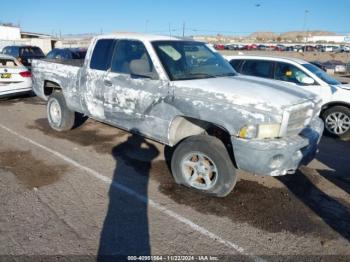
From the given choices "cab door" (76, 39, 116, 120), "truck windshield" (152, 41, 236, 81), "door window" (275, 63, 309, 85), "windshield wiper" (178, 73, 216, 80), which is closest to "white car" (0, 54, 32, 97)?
"cab door" (76, 39, 116, 120)

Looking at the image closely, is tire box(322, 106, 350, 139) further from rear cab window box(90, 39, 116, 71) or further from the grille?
rear cab window box(90, 39, 116, 71)

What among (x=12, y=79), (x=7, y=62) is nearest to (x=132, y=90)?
(x=12, y=79)

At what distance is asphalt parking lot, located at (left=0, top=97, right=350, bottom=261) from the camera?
3375 millimetres

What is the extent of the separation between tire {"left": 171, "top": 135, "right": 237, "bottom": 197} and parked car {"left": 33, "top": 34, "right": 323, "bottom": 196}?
0.01 m

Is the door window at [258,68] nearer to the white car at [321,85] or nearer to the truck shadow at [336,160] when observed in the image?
the white car at [321,85]

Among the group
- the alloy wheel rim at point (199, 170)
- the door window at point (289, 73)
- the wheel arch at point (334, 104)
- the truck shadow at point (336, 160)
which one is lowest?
the truck shadow at point (336, 160)

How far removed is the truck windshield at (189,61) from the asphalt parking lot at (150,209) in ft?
5.18

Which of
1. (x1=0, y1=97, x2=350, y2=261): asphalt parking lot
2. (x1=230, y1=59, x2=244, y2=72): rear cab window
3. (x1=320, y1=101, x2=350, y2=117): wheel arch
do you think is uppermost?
(x1=230, y1=59, x2=244, y2=72): rear cab window

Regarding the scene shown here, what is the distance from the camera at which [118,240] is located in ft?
11.2

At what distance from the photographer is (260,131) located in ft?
12.6

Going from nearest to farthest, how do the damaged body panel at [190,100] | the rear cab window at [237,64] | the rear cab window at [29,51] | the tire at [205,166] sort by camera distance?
the damaged body panel at [190,100]
the tire at [205,166]
the rear cab window at [237,64]
the rear cab window at [29,51]

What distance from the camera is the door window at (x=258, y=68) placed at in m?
8.24

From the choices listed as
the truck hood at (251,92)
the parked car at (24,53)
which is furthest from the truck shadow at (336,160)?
the parked car at (24,53)

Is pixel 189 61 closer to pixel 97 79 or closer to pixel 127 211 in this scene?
pixel 97 79
